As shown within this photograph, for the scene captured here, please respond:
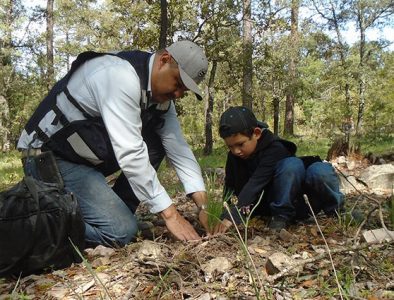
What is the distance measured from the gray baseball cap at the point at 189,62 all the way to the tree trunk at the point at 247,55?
10280mm

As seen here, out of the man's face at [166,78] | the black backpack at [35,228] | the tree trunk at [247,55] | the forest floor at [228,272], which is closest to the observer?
the forest floor at [228,272]

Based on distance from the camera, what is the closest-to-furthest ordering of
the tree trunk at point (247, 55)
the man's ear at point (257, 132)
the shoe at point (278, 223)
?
the shoe at point (278, 223) → the man's ear at point (257, 132) → the tree trunk at point (247, 55)

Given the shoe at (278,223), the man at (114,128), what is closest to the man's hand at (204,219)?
the man at (114,128)

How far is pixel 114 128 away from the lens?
98.1 inches

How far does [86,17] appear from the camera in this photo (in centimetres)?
2659

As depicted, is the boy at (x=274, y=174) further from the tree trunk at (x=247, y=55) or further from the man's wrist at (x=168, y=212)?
the tree trunk at (x=247, y=55)

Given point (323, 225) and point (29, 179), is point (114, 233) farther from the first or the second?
point (323, 225)

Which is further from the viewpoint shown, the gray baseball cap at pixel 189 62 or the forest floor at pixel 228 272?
the gray baseball cap at pixel 189 62

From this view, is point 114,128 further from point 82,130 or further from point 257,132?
point 257,132

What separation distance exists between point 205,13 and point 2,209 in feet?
35.4

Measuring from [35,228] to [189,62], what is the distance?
133 centimetres

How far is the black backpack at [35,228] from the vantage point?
2.19 meters

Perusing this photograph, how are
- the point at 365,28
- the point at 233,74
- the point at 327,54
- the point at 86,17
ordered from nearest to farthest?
the point at 233,74, the point at 365,28, the point at 86,17, the point at 327,54

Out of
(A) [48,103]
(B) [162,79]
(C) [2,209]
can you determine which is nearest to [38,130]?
(A) [48,103]
